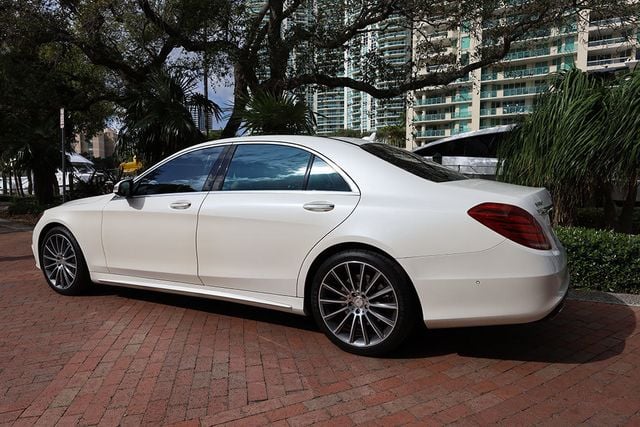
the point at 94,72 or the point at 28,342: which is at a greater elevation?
the point at 94,72

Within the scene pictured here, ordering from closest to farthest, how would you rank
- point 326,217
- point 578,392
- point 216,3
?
point 578,392, point 326,217, point 216,3

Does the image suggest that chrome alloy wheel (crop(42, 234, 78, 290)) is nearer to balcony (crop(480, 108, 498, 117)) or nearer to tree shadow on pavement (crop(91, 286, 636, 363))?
tree shadow on pavement (crop(91, 286, 636, 363))

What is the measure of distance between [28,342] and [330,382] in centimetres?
239

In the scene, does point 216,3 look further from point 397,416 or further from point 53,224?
point 397,416

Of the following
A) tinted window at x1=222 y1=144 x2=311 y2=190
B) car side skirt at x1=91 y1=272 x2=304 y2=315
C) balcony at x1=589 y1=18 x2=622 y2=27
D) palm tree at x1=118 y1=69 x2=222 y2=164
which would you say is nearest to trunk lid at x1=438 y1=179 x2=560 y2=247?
tinted window at x1=222 y1=144 x2=311 y2=190

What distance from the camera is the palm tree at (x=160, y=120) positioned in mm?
10078

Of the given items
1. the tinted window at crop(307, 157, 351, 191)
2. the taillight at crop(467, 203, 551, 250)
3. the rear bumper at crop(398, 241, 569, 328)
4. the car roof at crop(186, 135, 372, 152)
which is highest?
the car roof at crop(186, 135, 372, 152)

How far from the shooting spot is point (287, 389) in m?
3.19

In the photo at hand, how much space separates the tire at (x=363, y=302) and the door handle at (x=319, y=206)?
0.33 metres

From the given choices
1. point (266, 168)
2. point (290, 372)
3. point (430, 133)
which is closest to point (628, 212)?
point (266, 168)

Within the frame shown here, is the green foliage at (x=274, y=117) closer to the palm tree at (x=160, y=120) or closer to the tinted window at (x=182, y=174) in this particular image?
the palm tree at (x=160, y=120)

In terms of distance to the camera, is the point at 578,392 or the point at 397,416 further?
the point at 578,392

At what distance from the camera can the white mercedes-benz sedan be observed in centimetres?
325

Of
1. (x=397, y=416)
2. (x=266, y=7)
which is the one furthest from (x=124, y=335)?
(x=266, y=7)
